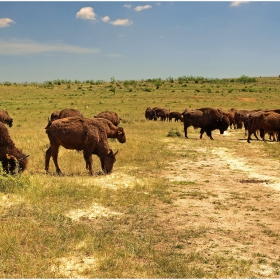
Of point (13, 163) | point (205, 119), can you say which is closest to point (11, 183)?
point (13, 163)

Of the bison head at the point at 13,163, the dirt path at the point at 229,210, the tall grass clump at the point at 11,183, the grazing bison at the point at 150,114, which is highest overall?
the grazing bison at the point at 150,114

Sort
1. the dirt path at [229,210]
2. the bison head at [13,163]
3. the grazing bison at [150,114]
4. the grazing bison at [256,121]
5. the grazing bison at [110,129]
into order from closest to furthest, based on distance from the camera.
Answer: the dirt path at [229,210], the bison head at [13,163], the grazing bison at [110,129], the grazing bison at [256,121], the grazing bison at [150,114]

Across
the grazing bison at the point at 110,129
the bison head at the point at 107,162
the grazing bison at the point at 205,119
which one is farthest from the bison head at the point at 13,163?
the grazing bison at the point at 205,119

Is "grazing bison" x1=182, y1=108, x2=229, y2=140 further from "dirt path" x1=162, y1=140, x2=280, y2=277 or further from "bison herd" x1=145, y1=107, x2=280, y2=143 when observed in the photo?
"dirt path" x1=162, y1=140, x2=280, y2=277

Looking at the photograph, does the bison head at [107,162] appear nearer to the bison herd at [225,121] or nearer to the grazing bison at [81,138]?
the grazing bison at [81,138]

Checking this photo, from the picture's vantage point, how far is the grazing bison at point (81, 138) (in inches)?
472

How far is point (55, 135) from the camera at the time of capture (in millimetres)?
12047

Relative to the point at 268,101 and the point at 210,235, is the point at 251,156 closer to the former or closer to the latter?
the point at 210,235

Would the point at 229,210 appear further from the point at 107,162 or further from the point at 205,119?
the point at 205,119

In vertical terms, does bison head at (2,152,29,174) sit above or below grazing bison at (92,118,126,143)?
below

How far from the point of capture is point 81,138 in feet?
39.7

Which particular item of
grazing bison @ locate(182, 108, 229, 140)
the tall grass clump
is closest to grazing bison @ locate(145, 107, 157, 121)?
grazing bison @ locate(182, 108, 229, 140)

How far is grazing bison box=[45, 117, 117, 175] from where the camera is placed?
12.0 meters

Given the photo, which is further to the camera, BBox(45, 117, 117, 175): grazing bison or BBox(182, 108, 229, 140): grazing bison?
BBox(182, 108, 229, 140): grazing bison
